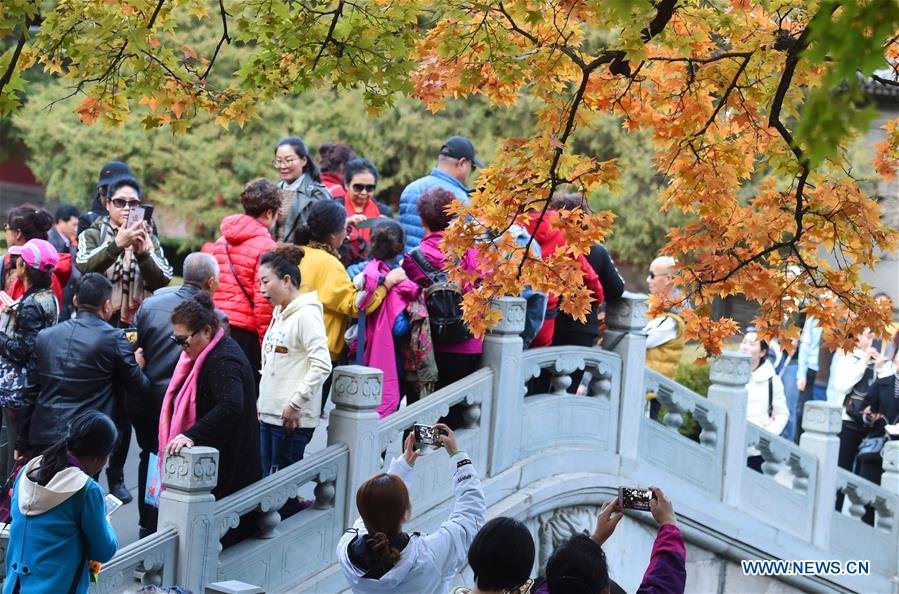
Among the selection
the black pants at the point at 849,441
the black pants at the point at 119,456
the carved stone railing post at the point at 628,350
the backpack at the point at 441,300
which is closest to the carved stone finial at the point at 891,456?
the black pants at the point at 849,441

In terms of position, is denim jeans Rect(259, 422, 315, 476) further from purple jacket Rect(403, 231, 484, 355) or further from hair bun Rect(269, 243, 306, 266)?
purple jacket Rect(403, 231, 484, 355)

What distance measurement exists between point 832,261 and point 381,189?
8.81 meters

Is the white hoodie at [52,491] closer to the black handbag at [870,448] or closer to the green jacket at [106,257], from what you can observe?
the green jacket at [106,257]

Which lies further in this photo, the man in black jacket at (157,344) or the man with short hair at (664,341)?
the man with short hair at (664,341)

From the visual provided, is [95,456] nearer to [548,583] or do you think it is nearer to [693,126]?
[548,583]

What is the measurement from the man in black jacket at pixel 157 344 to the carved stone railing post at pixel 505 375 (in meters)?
1.88

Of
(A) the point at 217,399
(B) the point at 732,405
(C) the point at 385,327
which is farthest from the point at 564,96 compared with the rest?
(B) the point at 732,405

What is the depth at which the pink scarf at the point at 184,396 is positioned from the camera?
624 centimetres

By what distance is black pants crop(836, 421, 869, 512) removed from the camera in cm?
1184

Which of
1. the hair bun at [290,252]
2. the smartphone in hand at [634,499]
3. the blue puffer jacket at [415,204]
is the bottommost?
the smartphone in hand at [634,499]

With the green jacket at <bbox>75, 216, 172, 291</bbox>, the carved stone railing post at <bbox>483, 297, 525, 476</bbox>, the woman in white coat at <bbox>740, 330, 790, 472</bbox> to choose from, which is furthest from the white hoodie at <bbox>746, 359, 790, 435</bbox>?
the green jacket at <bbox>75, 216, 172, 291</bbox>

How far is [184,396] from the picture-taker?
629 cm

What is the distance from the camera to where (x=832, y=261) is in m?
20.8

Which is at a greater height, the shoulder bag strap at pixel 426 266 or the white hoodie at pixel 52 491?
the shoulder bag strap at pixel 426 266
